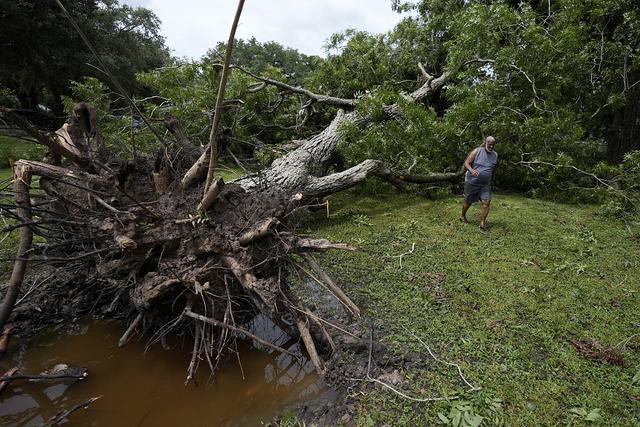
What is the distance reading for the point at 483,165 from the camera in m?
5.03

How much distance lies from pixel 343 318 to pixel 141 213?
2.07 meters

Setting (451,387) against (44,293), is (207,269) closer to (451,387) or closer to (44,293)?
(44,293)

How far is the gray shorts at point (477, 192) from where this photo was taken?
5082mm

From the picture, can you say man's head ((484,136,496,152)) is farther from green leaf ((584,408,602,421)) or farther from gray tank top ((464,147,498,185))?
green leaf ((584,408,602,421))

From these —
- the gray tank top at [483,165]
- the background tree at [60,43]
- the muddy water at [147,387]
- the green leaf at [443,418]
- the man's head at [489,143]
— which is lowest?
the green leaf at [443,418]

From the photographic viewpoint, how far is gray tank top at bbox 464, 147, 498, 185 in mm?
5004

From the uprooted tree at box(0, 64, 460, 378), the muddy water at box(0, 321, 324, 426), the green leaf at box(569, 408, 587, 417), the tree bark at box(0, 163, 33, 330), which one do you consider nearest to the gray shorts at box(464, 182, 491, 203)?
the uprooted tree at box(0, 64, 460, 378)

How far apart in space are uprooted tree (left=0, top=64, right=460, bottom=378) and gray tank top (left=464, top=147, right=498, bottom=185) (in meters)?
3.12

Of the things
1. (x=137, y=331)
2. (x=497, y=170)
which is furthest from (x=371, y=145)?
(x=137, y=331)

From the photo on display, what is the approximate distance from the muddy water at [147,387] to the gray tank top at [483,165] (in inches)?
147

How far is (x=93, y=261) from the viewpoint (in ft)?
10.5

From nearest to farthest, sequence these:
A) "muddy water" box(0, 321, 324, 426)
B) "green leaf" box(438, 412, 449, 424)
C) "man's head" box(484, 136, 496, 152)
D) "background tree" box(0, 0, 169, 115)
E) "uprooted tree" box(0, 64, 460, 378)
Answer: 1. "green leaf" box(438, 412, 449, 424)
2. "muddy water" box(0, 321, 324, 426)
3. "uprooted tree" box(0, 64, 460, 378)
4. "man's head" box(484, 136, 496, 152)
5. "background tree" box(0, 0, 169, 115)

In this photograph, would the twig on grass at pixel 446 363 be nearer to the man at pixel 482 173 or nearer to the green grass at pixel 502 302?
the green grass at pixel 502 302

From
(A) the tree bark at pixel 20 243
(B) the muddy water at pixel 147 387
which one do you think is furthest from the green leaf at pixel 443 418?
(A) the tree bark at pixel 20 243
